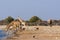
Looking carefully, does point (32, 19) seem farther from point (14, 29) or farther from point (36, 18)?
point (14, 29)

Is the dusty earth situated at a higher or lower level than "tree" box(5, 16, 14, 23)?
lower

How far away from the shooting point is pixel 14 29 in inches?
1388

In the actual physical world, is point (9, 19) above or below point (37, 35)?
above

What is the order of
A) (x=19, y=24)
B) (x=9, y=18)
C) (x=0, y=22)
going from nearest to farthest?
(x=19, y=24) < (x=9, y=18) < (x=0, y=22)

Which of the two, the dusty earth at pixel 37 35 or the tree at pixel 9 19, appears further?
the tree at pixel 9 19

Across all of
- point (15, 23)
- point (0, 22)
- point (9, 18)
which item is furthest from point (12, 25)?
point (0, 22)

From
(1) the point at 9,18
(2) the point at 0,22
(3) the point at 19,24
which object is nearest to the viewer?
(3) the point at 19,24

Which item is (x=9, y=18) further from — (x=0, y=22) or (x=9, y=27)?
(x=9, y=27)

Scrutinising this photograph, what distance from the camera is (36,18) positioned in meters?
58.9

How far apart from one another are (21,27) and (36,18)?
76.3 feet

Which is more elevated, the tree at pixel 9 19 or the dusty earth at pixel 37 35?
the tree at pixel 9 19

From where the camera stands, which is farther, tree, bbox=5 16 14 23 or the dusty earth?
tree, bbox=5 16 14 23

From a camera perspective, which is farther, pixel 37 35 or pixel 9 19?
pixel 9 19

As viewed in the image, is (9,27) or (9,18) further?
(9,18)
